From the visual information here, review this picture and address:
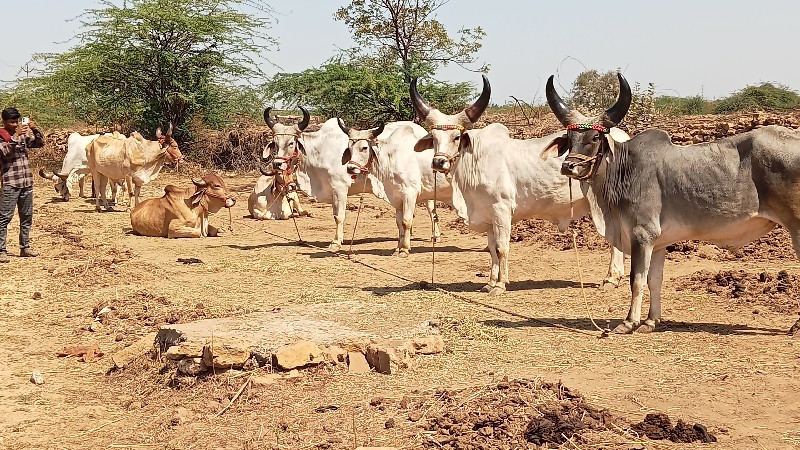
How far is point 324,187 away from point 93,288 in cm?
467

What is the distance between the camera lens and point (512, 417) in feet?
17.5

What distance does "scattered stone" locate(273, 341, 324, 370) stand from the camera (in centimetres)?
668

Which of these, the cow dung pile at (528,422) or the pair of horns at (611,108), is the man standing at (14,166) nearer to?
the pair of horns at (611,108)

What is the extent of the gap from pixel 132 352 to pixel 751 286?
6304mm

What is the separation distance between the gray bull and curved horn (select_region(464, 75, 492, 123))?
6.11 ft

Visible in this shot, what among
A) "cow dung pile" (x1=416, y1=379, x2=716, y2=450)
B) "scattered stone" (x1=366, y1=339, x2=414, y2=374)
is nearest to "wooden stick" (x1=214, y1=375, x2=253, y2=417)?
"scattered stone" (x1=366, y1=339, x2=414, y2=374)

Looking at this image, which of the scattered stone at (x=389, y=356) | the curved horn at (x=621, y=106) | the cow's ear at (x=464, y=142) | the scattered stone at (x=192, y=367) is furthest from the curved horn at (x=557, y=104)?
the scattered stone at (x=192, y=367)

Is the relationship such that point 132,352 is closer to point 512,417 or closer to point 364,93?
point 512,417

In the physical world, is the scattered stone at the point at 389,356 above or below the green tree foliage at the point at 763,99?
below

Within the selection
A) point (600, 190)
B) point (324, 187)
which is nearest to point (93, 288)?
point (324, 187)

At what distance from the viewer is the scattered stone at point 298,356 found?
6684mm

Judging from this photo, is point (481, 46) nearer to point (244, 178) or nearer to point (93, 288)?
point (244, 178)

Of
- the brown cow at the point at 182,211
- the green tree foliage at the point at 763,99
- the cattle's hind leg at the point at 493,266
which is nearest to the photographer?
the cattle's hind leg at the point at 493,266

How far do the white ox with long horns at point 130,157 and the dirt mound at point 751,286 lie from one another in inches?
452
